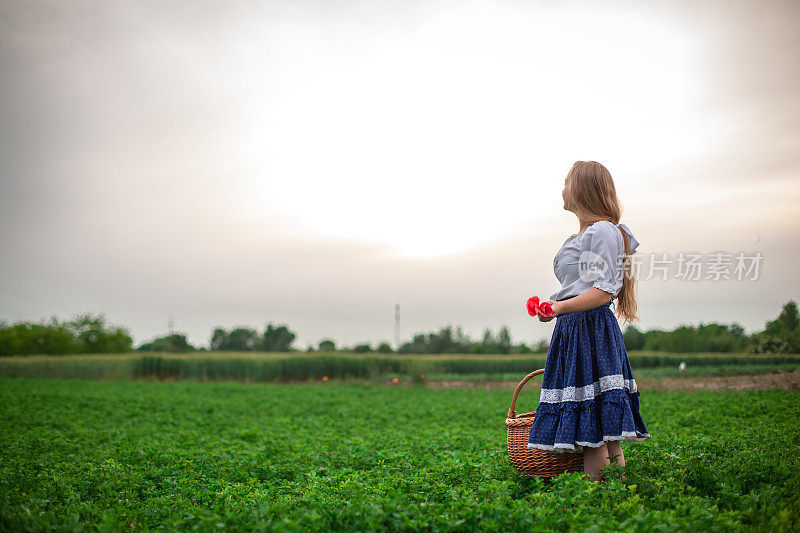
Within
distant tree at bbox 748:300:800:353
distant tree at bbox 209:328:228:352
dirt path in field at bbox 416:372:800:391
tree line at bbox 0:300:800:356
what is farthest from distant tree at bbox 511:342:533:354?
distant tree at bbox 209:328:228:352

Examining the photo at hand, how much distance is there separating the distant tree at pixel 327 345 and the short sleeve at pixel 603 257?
3291cm

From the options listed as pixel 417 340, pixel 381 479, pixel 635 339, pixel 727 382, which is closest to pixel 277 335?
pixel 417 340

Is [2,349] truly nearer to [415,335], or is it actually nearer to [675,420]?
[415,335]

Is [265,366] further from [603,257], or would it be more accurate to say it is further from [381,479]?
[603,257]

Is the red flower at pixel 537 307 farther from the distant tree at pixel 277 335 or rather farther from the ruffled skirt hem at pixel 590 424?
the distant tree at pixel 277 335

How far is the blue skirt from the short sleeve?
0.27m

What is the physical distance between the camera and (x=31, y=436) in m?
9.30

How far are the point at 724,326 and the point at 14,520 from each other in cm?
2335

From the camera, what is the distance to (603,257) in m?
4.12

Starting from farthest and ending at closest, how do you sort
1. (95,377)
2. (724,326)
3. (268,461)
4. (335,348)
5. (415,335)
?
(415,335)
(335,348)
(95,377)
(724,326)
(268,461)

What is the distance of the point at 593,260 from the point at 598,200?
535 mm

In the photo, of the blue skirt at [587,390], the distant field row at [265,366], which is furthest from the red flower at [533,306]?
the distant field row at [265,366]

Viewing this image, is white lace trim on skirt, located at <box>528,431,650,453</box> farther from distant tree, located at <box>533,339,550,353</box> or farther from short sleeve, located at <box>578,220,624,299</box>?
distant tree, located at <box>533,339,550,353</box>

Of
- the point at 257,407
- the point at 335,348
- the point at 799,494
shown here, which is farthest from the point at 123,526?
the point at 335,348
